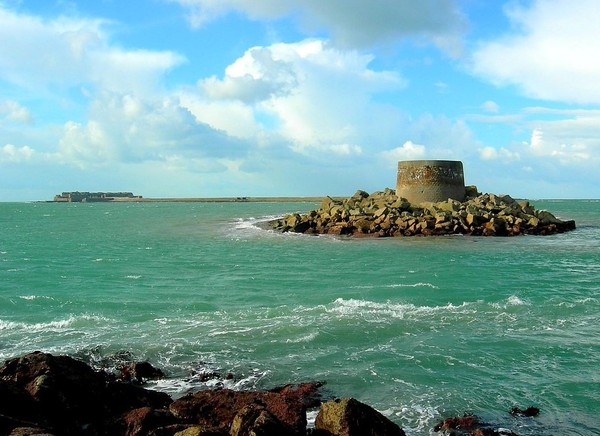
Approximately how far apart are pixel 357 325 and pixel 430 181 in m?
27.7

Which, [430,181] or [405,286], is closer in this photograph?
[405,286]

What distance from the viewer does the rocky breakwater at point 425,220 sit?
3072 centimetres

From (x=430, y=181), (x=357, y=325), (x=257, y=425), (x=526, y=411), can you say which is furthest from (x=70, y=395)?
(x=430, y=181)

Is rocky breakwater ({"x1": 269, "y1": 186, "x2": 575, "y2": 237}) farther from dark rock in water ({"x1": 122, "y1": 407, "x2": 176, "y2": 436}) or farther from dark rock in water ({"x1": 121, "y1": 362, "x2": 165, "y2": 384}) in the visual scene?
dark rock in water ({"x1": 122, "y1": 407, "x2": 176, "y2": 436})

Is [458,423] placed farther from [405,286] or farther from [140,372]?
[405,286]

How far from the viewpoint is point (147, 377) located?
7.96m

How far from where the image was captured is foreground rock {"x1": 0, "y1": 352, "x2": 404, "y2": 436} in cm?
511

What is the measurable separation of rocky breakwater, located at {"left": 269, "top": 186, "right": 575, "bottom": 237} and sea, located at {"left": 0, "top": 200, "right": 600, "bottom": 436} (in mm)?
8194

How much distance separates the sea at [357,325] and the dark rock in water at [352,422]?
985 millimetres

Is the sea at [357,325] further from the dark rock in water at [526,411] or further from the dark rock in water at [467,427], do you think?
the dark rock in water at [467,427]

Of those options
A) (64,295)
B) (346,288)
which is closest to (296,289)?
(346,288)

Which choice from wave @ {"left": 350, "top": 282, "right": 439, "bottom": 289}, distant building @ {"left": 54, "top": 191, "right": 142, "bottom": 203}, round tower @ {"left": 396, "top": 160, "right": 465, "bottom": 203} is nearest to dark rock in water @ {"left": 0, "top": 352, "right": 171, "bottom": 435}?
wave @ {"left": 350, "top": 282, "right": 439, "bottom": 289}

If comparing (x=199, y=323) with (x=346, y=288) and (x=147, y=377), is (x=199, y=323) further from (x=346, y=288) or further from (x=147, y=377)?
(x=346, y=288)

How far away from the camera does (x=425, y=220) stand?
3111cm
